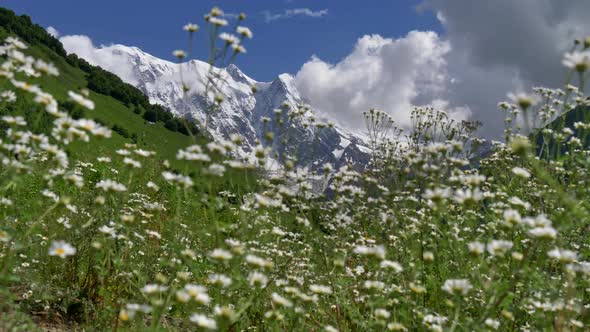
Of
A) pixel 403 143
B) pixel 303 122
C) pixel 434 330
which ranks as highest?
pixel 403 143

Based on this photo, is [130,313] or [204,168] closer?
[130,313]

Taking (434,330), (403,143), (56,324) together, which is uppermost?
(403,143)

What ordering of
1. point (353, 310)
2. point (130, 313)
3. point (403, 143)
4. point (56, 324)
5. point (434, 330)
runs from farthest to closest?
point (403, 143) → point (56, 324) → point (353, 310) → point (434, 330) → point (130, 313)

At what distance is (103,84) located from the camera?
6662 centimetres

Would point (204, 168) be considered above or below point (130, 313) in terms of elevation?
above

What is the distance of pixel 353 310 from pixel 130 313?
2084mm

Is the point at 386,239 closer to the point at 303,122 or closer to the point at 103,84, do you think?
the point at 303,122

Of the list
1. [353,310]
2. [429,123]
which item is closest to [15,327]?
[353,310]

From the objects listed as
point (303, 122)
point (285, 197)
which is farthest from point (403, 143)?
point (285, 197)

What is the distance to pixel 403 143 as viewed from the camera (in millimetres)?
7934

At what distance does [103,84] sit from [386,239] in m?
68.0

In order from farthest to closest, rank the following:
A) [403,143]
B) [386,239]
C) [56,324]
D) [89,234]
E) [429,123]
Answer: [403,143] < [429,123] < [386,239] < [89,234] < [56,324]

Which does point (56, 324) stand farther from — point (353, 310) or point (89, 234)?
point (353, 310)

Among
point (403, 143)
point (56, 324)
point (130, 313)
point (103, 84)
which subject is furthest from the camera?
point (103, 84)
